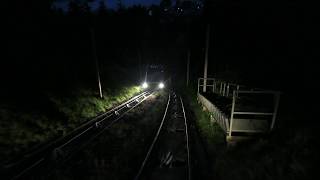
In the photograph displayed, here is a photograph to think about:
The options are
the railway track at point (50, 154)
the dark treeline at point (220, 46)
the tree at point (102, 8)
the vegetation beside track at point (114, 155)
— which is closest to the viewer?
the vegetation beside track at point (114, 155)

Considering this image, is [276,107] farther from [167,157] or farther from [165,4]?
[165,4]

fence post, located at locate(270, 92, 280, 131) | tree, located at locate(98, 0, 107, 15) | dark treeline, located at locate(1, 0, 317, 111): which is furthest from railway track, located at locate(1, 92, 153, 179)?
tree, located at locate(98, 0, 107, 15)

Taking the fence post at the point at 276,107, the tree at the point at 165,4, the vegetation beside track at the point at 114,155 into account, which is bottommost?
the vegetation beside track at the point at 114,155

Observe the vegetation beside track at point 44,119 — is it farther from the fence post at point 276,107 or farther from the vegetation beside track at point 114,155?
the fence post at point 276,107

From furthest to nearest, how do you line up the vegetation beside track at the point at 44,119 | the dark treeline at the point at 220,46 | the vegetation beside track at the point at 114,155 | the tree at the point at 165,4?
the tree at the point at 165,4 → the dark treeline at the point at 220,46 → the vegetation beside track at the point at 44,119 → the vegetation beside track at the point at 114,155

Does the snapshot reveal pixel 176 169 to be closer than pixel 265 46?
Yes

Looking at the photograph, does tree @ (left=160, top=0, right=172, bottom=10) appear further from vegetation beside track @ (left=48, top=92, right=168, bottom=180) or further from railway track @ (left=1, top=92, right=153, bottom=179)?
railway track @ (left=1, top=92, right=153, bottom=179)

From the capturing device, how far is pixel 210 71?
3972 centimetres

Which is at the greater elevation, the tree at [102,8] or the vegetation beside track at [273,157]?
the tree at [102,8]

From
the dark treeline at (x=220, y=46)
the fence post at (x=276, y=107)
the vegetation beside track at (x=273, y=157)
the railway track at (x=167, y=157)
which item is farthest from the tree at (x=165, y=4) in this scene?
the vegetation beside track at (x=273, y=157)

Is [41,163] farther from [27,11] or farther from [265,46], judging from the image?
[265,46]

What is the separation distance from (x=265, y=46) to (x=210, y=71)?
2055cm

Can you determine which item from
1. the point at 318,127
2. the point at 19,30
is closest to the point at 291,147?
the point at 318,127

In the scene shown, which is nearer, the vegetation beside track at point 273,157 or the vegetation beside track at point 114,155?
the vegetation beside track at point 273,157
